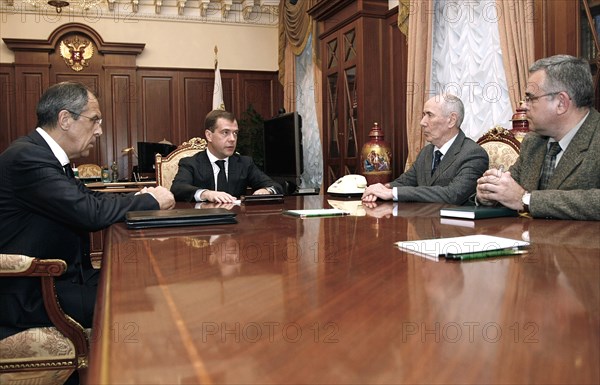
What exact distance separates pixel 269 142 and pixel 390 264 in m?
5.54

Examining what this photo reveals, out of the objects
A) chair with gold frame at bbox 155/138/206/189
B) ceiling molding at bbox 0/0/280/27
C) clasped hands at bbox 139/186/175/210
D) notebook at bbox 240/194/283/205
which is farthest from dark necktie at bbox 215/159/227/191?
ceiling molding at bbox 0/0/280/27

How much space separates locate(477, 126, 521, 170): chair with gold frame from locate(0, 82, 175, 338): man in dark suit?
5.99ft

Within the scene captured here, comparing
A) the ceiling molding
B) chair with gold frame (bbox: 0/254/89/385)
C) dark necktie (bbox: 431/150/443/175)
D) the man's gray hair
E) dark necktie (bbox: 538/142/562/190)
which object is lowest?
chair with gold frame (bbox: 0/254/89/385)

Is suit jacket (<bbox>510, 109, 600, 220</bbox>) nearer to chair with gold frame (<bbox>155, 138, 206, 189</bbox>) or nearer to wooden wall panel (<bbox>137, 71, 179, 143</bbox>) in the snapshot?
chair with gold frame (<bbox>155, 138, 206, 189</bbox>)

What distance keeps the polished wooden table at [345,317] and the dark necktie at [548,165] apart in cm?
92

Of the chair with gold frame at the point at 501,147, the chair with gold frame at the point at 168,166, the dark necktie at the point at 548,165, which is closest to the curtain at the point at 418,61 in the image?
the chair with gold frame at the point at 501,147

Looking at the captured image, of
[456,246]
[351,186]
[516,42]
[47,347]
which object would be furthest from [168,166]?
[456,246]

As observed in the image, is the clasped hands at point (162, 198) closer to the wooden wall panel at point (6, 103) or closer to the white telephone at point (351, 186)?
the white telephone at point (351, 186)

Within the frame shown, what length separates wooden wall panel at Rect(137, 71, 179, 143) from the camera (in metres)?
7.84

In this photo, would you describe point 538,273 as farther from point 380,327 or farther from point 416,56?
point 416,56

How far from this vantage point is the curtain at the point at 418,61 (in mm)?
4043

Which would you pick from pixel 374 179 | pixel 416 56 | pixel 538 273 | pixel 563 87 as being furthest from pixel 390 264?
pixel 416 56

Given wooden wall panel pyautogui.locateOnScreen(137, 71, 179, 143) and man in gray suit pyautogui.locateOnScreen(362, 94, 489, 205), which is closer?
man in gray suit pyautogui.locateOnScreen(362, 94, 489, 205)

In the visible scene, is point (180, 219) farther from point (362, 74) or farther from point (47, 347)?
point (362, 74)
